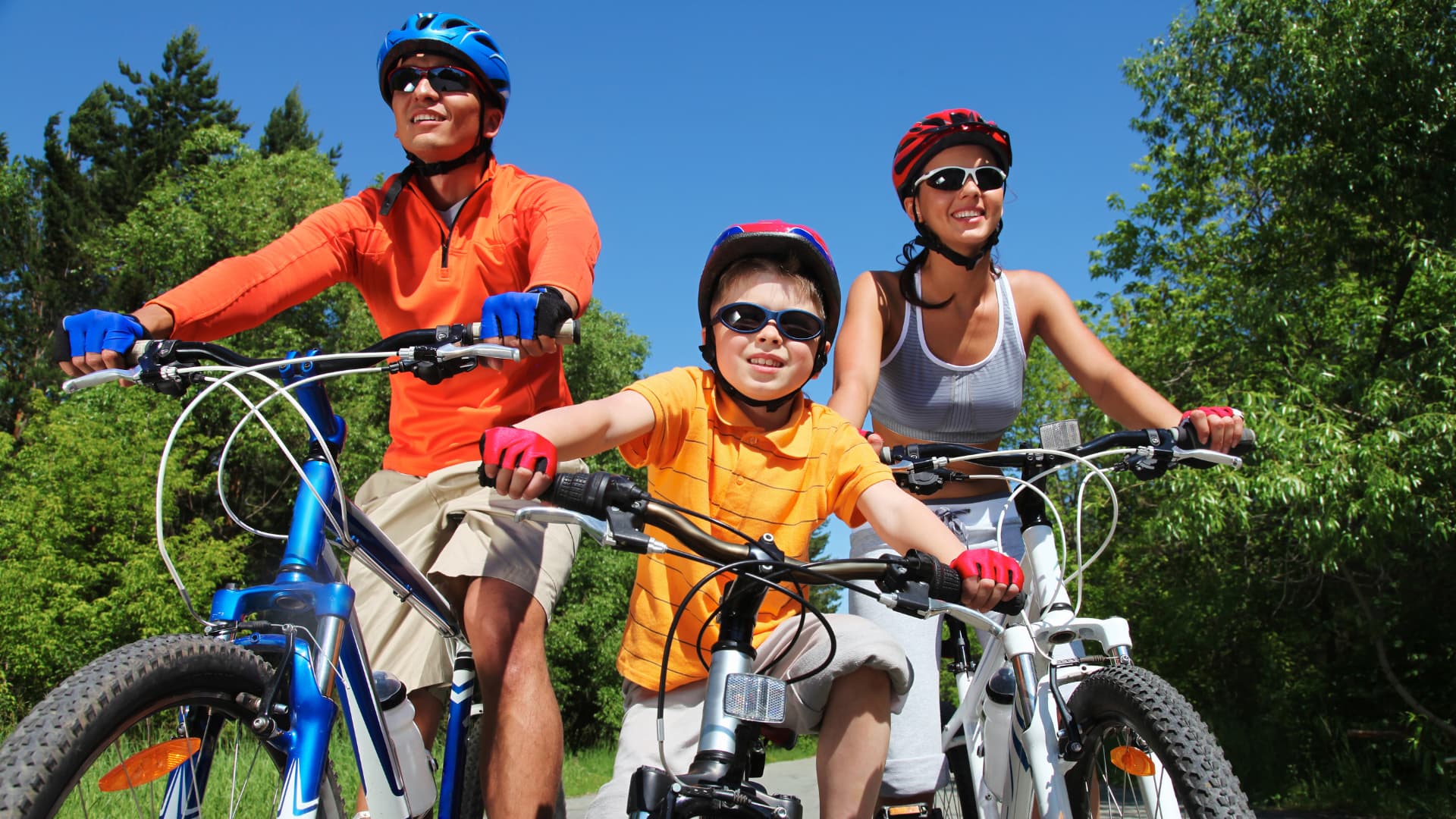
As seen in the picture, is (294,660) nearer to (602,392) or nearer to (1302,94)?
(1302,94)

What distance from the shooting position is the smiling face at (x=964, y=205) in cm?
340

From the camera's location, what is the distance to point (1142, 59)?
1559cm

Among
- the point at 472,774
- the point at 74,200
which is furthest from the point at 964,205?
the point at 74,200

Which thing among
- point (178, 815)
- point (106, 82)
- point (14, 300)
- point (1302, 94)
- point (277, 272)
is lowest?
point (178, 815)

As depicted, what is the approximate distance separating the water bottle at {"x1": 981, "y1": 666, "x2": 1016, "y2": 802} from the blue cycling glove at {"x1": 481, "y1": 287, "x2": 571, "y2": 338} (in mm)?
1418

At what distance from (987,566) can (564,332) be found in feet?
3.33

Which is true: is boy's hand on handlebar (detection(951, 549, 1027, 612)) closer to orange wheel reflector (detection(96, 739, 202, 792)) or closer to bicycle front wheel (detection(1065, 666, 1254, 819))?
bicycle front wheel (detection(1065, 666, 1254, 819))

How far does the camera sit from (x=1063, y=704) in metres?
2.35

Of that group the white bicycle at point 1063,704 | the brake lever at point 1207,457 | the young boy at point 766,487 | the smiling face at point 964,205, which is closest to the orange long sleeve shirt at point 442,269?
the young boy at point 766,487

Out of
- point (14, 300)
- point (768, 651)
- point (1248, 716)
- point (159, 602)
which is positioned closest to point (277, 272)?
point (768, 651)

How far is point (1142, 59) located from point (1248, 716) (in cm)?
1062

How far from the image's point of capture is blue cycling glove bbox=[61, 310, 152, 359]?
7.15ft

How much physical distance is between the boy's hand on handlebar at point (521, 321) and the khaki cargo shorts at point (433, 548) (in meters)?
0.82

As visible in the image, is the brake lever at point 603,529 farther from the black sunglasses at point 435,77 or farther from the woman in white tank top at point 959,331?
the black sunglasses at point 435,77
